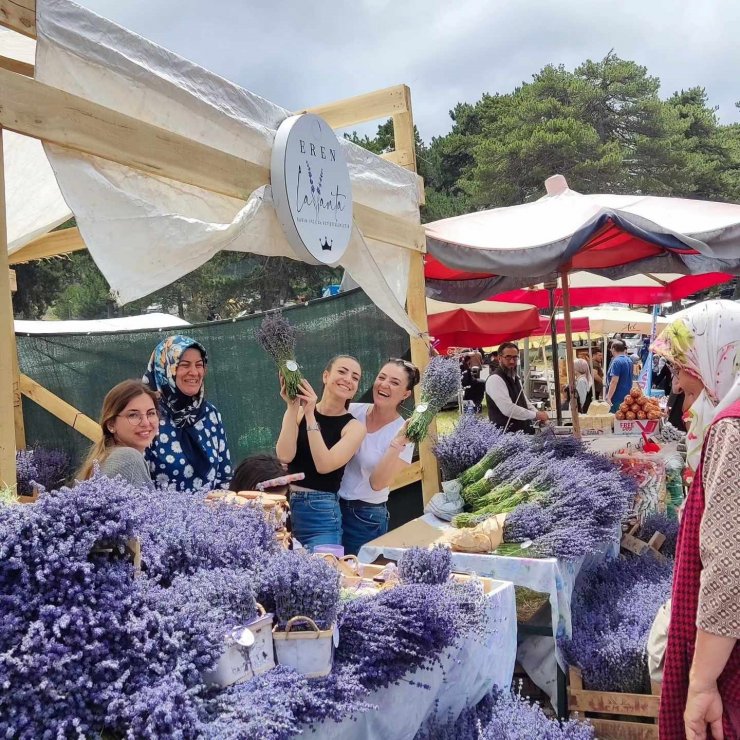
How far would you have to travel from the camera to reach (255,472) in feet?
9.21

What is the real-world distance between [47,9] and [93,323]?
8.54 meters

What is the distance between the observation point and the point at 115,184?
2074 mm

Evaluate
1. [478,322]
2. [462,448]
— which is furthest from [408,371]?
[478,322]

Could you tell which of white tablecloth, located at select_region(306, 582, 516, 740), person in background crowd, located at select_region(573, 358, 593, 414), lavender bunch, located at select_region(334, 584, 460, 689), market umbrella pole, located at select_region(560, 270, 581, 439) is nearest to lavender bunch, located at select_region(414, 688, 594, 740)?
white tablecloth, located at select_region(306, 582, 516, 740)

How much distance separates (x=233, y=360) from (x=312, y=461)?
2.22 m

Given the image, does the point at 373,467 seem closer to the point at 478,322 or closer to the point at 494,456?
the point at 494,456

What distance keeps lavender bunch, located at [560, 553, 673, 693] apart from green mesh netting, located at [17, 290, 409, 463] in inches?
74.6

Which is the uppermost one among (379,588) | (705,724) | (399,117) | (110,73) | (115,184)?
(399,117)

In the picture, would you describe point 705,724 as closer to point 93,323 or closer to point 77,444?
point 77,444

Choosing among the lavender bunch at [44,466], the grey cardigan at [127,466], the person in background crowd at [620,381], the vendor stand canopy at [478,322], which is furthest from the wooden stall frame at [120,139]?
the person in background crowd at [620,381]

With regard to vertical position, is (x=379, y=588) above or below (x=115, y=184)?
below

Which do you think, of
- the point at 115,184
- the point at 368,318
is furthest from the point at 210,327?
the point at 115,184

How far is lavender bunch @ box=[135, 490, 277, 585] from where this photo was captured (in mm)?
1551

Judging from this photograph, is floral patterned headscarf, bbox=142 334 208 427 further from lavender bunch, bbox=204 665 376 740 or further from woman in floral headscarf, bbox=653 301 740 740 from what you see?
woman in floral headscarf, bbox=653 301 740 740
